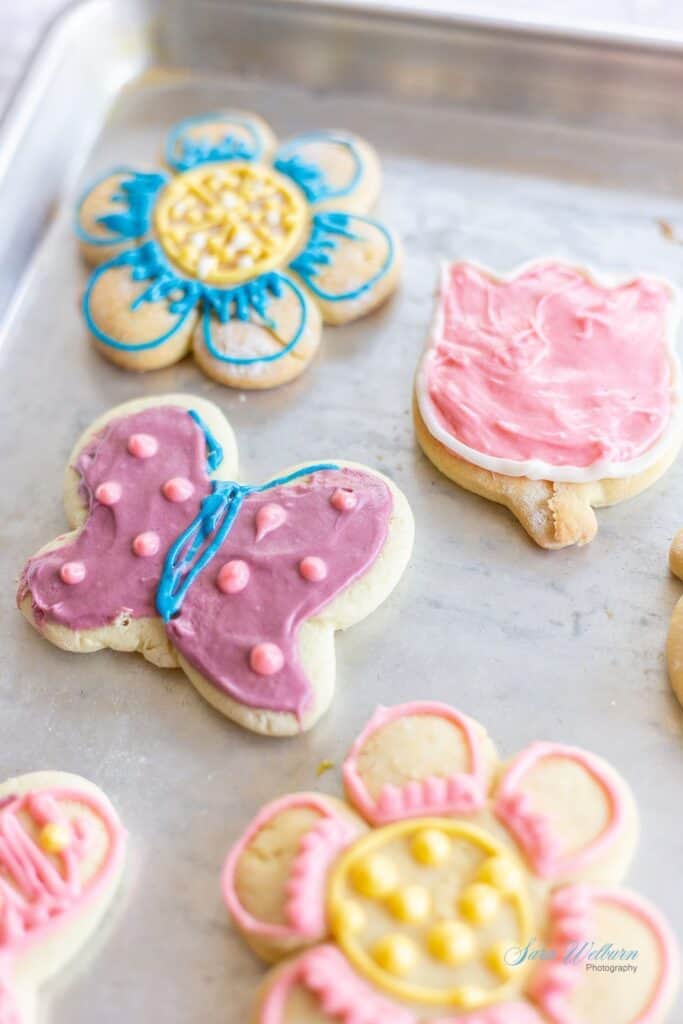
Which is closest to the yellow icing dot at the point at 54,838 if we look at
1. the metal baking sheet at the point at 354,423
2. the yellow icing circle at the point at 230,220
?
the metal baking sheet at the point at 354,423

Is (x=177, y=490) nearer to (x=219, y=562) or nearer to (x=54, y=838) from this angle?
(x=219, y=562)

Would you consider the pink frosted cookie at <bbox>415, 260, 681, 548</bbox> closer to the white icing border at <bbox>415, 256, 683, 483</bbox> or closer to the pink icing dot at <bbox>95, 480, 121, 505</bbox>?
the white icing border at <bbox>415, 256, 683, 483</bbox>

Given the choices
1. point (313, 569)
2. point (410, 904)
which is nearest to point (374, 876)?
point (410, 904)

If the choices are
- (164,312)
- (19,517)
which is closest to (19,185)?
(164,312)

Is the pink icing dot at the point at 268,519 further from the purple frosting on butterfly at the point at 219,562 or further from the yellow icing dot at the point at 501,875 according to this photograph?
the yellow icing dot at the point at 501,875

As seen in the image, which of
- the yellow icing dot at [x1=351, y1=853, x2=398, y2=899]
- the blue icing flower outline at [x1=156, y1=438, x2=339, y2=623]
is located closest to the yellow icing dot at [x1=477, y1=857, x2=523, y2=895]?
the yellow icing dot at [x1=351, y1=853, x2=398, y2=899]
